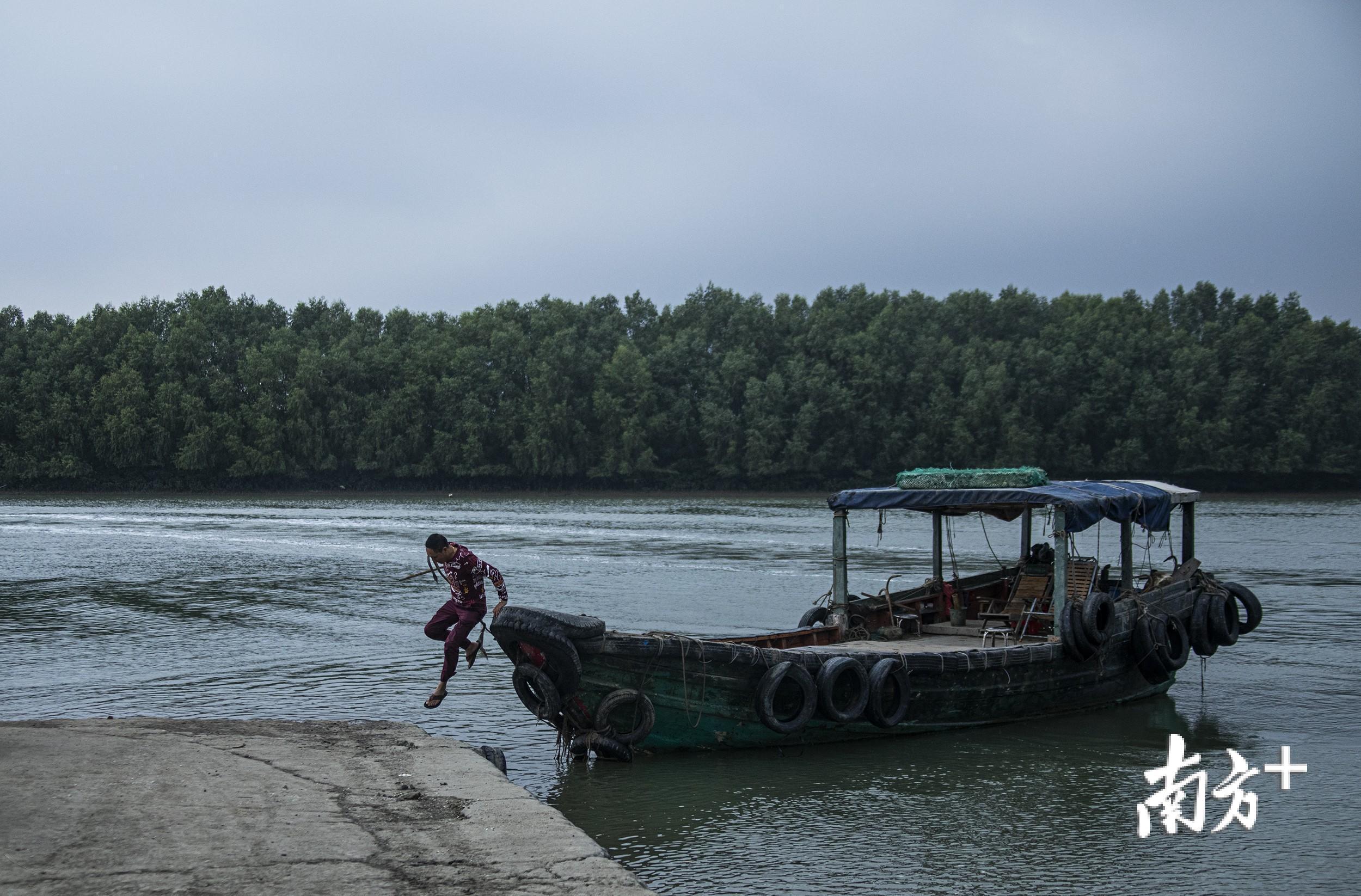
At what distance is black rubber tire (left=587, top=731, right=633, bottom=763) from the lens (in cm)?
1120

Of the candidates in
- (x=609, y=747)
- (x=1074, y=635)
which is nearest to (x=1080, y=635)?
(x=1074, y=635)

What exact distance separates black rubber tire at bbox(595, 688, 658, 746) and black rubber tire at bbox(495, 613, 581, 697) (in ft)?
1.28

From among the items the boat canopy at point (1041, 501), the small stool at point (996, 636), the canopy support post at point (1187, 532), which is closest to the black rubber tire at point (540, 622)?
the boat canopy at point (1041, 501)

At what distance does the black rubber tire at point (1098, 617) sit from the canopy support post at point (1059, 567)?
0.26 m

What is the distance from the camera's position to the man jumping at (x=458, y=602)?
1110 cm

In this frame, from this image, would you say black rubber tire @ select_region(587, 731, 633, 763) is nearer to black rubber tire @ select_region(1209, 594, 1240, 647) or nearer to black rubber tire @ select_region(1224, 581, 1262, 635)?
black rubber tire @ select_region(1209, 594, 1240, 647)

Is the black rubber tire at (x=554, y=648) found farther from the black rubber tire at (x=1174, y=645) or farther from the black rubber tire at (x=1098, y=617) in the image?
the black rubber tire at (x=1174, y=645)

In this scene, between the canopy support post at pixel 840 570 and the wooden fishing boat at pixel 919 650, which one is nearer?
the wooden fishing boat at pixel 919 650

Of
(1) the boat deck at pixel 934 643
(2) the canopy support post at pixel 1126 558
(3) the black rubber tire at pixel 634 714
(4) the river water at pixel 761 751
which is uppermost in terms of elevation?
(2) the canopy support post at pixel 1126 558

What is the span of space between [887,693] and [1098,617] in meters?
3.11

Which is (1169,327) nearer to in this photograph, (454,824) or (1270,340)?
(1270,340)

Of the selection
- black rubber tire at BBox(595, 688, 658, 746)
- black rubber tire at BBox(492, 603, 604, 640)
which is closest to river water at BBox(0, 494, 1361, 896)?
black rubber tire at BBox(595, 688, 658, 746)

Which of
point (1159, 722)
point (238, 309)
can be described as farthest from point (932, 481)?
point (238, 309)

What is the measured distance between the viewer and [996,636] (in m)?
14.4
